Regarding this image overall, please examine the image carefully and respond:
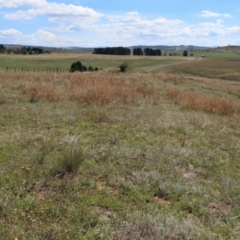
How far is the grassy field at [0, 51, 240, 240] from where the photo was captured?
3408 mm

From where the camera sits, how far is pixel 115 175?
4.72m

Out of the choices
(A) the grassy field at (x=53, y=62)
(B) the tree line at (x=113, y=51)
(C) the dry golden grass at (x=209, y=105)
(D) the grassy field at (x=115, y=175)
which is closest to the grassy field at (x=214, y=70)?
(A) the grassy field at (x=53, y=62)

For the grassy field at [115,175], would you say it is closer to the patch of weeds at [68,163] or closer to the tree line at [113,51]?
the patch of weeds at [68,163]

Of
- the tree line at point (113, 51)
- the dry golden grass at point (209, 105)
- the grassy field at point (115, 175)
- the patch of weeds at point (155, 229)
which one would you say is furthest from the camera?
the tree line at point (113, 51)

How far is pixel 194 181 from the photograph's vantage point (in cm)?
477

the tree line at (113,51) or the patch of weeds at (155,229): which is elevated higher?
the tree line at (113,51)

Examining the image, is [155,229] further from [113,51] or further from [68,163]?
[113,51]

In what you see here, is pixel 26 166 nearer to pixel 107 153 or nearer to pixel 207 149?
pixel 107 153

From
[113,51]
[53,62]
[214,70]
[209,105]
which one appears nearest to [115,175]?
[209,105]

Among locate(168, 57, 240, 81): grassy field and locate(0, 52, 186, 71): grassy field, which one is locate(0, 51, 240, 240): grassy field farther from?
locate(168, 57, 240, 81): grassy field

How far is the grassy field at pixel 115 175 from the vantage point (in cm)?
341

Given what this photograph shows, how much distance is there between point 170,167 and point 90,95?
18.6ft

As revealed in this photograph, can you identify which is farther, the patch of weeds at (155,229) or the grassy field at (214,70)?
the grassy field at (214,70)

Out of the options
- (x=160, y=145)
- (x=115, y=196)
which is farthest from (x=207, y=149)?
(x=115, y=196)
